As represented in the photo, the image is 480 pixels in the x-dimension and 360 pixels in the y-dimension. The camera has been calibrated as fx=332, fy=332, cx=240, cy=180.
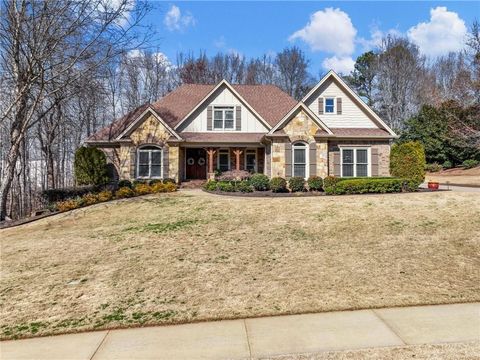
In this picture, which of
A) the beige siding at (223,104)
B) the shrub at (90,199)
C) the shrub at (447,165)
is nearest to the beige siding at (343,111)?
the beige siding at (223,104)

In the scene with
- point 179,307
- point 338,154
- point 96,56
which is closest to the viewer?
point 179,307

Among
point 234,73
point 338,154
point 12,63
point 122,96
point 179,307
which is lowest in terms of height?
point 179,307

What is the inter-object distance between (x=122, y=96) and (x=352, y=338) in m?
36.3

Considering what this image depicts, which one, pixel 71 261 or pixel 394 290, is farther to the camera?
pixel 71 261

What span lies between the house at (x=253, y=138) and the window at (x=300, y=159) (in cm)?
6

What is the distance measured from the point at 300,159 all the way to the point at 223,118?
6204 millimetres

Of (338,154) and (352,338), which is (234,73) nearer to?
(338,154)

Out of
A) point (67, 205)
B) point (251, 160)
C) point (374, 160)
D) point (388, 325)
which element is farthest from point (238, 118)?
point (388, 325)

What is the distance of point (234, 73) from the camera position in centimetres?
4541

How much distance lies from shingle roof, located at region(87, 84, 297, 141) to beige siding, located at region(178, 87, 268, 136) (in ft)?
2.40

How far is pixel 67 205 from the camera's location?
14.4 metres

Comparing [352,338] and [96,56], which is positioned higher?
[96,56]

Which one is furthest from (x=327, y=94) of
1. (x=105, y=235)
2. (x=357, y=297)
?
(x=357, y=297)

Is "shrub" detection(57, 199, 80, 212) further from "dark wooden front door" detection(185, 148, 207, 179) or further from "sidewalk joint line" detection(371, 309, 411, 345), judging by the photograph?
"sidewalk joint line" detection(371, 309, 411, 345)
